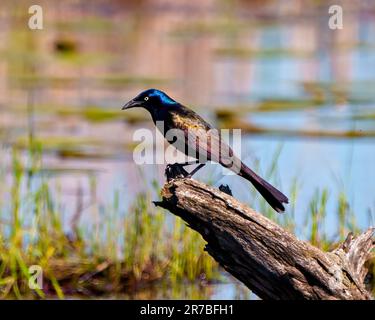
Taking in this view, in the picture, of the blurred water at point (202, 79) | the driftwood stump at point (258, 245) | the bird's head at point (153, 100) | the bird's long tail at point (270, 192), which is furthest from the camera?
the blurred water at point (202, 79)

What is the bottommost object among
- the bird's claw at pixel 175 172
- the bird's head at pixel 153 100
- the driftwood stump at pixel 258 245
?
the driftwood stump at pixel 258 245

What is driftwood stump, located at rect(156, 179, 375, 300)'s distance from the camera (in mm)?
4293

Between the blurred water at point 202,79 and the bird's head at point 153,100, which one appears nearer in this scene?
the bird's head at point 153,100

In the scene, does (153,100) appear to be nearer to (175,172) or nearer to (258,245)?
(175,172)

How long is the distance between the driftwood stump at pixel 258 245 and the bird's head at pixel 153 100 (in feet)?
2.23

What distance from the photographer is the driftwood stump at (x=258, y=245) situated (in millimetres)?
4293

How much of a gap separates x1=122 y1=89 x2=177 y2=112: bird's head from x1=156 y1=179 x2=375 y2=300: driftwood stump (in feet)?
2.23

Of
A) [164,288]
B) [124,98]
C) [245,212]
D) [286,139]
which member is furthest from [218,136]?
[124,98]

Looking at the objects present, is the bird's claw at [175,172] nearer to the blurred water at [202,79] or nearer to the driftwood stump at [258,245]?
the driftwood stump at [258,245]

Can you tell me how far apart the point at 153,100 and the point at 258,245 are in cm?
102

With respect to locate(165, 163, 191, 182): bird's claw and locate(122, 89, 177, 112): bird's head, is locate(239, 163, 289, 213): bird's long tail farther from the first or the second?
locate(122, 89, 177, 112): bird's head

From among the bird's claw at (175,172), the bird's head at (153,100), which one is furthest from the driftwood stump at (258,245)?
the bird's head at (153,100)

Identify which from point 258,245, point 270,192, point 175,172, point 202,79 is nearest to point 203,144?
point 175,172

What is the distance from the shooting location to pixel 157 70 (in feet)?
50.9
